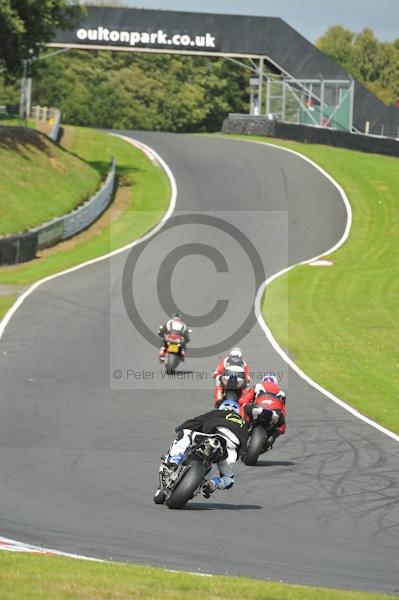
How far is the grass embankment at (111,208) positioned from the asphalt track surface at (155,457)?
2139 mm

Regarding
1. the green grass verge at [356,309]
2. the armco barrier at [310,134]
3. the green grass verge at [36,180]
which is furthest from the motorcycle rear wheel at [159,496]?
the armco barrier at [310,134]

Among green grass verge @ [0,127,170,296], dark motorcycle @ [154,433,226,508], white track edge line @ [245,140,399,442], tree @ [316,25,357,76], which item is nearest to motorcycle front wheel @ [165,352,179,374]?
white track edge line @ [245,140,399,442]

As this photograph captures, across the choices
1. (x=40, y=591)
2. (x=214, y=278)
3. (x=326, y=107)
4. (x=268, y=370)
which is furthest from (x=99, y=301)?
(x=326, y=107)

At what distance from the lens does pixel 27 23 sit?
5331 centimetres

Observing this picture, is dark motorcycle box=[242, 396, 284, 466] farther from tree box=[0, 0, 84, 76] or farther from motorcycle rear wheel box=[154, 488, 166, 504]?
tree box=[0, 0, 84, 76]

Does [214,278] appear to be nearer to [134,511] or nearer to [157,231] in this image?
[157,231]

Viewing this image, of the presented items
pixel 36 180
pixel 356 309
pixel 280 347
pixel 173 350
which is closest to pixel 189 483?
pixel 173 350

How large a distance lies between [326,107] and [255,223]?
27.8 metres

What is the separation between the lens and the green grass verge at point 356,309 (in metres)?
25.1

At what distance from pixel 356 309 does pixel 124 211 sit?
1935 centimetres

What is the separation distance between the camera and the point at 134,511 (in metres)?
13.2

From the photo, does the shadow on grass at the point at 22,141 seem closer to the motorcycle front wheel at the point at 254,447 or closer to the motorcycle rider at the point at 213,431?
the motorcycle front wheel at the point at 254,447

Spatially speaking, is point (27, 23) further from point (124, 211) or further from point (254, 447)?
point (254, 447)

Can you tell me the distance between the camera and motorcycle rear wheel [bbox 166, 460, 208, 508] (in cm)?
1297
